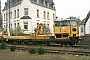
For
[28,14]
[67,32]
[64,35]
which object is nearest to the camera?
[67,32]

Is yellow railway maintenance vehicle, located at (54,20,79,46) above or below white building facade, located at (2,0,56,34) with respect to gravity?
below

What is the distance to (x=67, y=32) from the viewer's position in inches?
937

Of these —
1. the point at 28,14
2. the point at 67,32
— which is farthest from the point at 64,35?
the point at 28,14

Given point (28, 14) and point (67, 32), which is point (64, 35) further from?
point (28, 14)

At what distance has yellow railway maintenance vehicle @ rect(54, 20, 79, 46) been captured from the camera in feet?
76.1

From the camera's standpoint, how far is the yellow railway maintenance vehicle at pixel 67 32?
2319 centimetres

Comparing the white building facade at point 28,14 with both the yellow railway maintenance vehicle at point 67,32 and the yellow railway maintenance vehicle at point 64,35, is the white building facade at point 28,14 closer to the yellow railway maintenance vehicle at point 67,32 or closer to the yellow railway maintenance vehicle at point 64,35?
the yellow railway maintenance vehicle at point 64,35

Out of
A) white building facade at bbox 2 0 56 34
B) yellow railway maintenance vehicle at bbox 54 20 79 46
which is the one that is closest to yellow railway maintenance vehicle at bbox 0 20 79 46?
yellow railway maintenance vehicle at bbox 54 20 79 46

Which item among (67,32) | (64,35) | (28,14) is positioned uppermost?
(28,14)

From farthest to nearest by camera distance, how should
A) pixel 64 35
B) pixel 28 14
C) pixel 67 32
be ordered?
pixel 28 14
pixel 64 35
pixel 67 32

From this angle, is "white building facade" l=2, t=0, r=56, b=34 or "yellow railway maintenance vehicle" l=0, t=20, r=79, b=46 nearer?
"yellow railway maintenance vehicle" l=0, t=20, r=79, b=46

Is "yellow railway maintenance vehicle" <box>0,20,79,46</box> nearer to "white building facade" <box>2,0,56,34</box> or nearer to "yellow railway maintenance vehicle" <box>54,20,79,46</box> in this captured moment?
"yellow railway maintenance vehicle" <box>54,20,79,46</box>

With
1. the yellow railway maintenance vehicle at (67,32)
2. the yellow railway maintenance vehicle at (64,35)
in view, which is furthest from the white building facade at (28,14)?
the yellow railway maintenance vehicle at (67,32)

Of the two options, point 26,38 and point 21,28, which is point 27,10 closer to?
point 21,28
